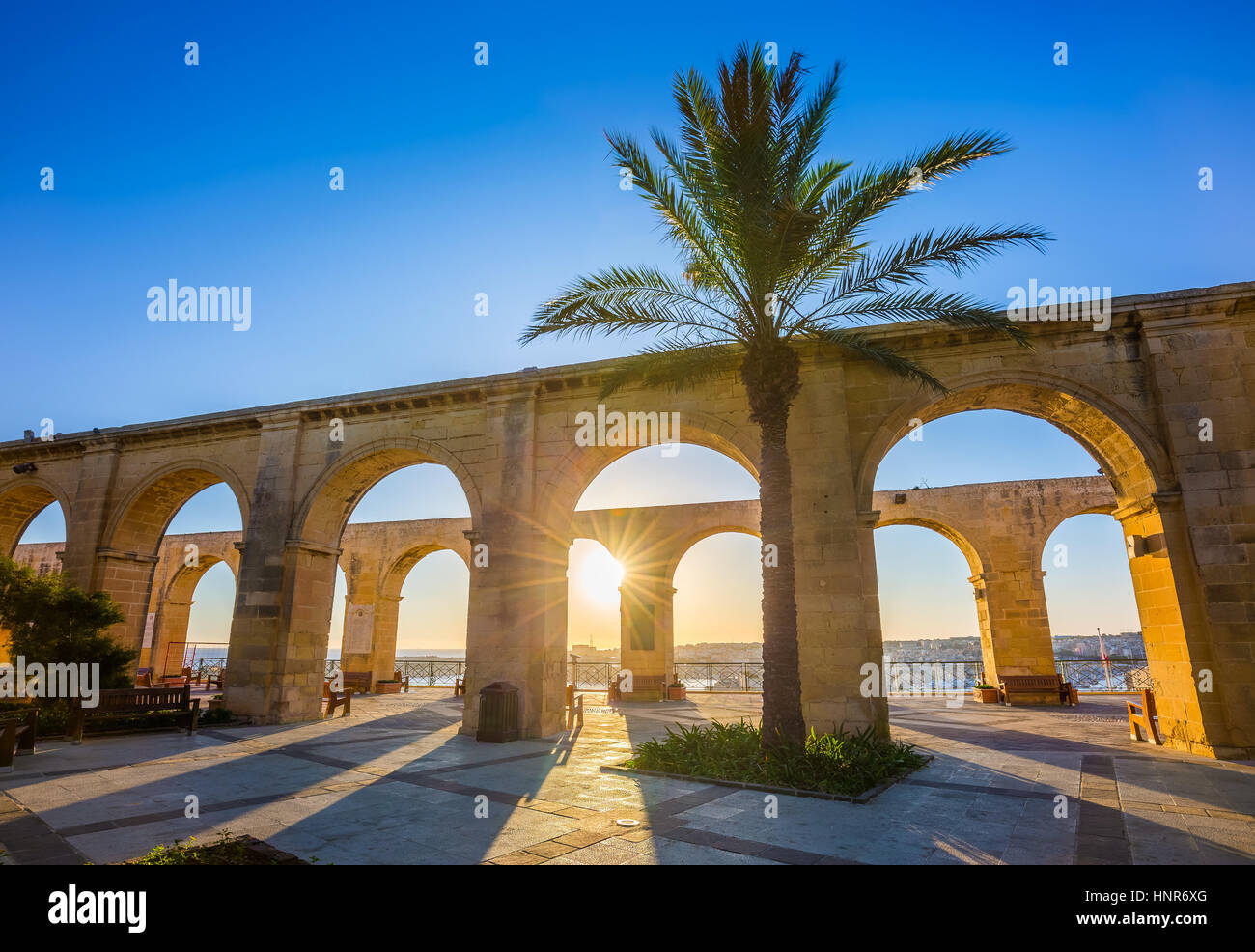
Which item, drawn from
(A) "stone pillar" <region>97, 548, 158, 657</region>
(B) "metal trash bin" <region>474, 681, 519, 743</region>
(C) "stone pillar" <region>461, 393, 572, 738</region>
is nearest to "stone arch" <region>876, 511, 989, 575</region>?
(C) "stone pillar" <region>461, 393, 572, 738</region>

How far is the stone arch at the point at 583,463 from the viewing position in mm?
11570

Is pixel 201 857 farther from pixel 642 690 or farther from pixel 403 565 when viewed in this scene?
pixel 403 565

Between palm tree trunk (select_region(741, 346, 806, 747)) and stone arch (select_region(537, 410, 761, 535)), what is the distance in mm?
2794

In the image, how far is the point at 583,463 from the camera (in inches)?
486

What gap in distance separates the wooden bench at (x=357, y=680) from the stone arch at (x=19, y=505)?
9253mm

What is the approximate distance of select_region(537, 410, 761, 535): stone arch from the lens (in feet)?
38.0

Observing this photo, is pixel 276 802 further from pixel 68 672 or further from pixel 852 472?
pixel 852 472

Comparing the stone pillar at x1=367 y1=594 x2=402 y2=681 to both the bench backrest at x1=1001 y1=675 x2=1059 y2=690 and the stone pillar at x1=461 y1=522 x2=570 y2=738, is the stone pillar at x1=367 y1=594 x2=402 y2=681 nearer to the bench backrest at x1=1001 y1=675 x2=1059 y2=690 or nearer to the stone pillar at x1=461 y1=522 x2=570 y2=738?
the stone pillar at x1=461 y1=522 x2=570 y2=738

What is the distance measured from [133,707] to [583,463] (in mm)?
9153

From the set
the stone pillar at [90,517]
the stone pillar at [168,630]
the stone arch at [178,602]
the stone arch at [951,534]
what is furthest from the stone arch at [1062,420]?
the stone pillar at [168,630]

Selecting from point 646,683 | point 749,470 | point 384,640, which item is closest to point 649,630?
point 646,683

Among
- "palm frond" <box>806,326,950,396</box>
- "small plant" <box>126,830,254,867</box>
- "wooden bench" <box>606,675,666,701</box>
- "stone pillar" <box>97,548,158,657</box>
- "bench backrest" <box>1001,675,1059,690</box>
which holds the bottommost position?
"wooden bench" <box>606,675,666,701</box>

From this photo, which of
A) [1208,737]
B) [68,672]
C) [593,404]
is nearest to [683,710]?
[593,404]
